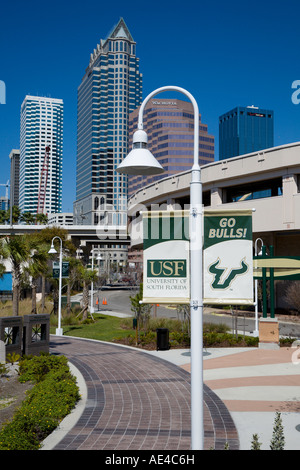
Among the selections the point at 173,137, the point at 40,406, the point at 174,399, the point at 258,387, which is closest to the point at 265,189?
the point at 258,387

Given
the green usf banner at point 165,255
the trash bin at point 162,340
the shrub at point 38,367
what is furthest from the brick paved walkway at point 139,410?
the green usf banner at point 165,255

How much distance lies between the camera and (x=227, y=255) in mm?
5645

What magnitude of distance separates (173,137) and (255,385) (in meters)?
141

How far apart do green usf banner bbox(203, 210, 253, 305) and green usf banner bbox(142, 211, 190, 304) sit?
28 cm

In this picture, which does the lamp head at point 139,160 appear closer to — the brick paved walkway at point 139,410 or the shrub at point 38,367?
the brick paved walkway at point 139,410

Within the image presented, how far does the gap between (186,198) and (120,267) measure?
118 meters

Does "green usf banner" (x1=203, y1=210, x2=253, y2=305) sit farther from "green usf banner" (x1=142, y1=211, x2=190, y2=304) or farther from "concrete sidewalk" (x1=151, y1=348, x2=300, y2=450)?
"concrete sidewalk" (x1=151, y1=348, x2=300, y2=450)

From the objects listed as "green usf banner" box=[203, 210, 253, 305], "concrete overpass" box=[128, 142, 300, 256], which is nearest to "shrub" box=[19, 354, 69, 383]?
"green usf banner" box=[203, 210, 253, 305]

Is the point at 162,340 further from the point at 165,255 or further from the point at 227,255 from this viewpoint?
the point at 227,255

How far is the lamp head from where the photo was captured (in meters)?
5.69

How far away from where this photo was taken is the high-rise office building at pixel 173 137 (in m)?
148

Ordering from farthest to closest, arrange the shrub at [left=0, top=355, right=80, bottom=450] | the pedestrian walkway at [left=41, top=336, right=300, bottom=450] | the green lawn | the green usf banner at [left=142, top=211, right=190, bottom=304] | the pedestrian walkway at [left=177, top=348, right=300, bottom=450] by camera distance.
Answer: the green lawn < the pedestrian walkway at [left=177, top=348, right=300, bottom=450] < the pedestrian walkway at [left=41, top=336, right=300, bottom=450] < the shrub at [left=0, top=355, right=80, bottom=450] < the green usf banner at [left=142, top=211, right=190, bottom=304]

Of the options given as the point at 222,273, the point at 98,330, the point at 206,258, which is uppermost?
the point at 206,258

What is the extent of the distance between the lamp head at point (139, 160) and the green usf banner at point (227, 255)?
950 millimetres
